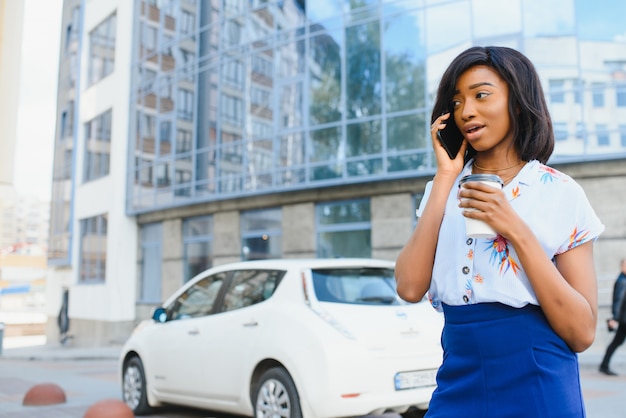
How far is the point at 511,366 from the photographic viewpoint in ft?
5.10

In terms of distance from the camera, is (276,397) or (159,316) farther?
(159,316)

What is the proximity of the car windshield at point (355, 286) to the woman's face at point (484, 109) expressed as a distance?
164 inches

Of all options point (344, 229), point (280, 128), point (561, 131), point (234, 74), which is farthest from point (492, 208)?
point (234, 74)

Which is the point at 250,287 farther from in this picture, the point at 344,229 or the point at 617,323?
the point at 344,229

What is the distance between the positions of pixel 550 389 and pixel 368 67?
14.6 metres

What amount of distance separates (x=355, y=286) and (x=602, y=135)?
29.1ft

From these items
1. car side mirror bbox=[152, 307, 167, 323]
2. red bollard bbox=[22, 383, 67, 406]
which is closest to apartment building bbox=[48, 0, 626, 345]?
car side mirror bbox=[152, 307, 167, 323]

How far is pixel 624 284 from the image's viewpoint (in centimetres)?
979

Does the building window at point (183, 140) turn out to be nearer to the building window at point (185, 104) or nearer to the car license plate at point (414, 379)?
the building window at point (185, 104)

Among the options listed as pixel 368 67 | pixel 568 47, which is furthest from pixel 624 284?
pixel 368 67

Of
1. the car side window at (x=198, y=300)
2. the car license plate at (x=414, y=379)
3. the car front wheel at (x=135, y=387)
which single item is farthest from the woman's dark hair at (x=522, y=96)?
the car front wheel at (x=135, y=387)

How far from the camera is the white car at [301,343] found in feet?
17.3

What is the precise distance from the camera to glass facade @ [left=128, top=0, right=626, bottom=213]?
1303 centimetres

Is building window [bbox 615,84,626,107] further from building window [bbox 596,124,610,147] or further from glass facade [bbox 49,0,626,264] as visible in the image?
building window [bbox 596,124,610,147]
